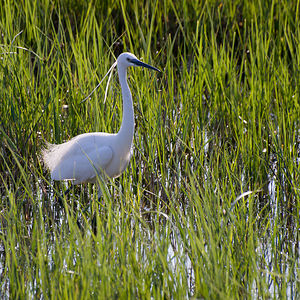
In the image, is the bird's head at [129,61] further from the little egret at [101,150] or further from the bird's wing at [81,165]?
the bird's wing at [81,165]

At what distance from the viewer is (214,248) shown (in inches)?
92.7

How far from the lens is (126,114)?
3652 mm

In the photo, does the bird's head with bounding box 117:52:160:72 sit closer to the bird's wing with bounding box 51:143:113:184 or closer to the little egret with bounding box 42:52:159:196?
the little egret with bounding box 42:52:159:196

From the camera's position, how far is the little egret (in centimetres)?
365

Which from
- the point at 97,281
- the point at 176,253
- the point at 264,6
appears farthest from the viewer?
the point at 264,6

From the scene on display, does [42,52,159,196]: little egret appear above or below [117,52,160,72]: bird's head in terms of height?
below

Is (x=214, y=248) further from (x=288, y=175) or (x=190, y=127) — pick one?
(x=190, y=127)

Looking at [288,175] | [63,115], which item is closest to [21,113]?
[63,115]

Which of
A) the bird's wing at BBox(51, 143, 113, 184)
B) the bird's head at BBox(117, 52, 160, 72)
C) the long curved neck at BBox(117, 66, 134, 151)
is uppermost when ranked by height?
the bird's head at BBox(117, 52, 160, 72)

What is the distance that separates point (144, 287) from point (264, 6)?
4254 millimetres

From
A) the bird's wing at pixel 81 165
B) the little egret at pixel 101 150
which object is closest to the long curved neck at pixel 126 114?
the little egret at pixel 101 150

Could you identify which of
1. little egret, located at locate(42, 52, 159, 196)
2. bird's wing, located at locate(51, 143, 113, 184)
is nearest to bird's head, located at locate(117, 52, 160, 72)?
little egret, located at locate(42, 52, 159, 196)

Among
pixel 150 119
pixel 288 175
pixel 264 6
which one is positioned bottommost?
pixel 288 175

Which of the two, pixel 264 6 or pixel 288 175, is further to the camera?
pixel 264 6
